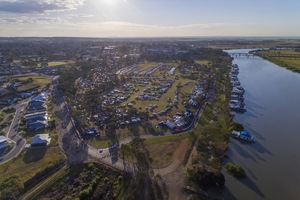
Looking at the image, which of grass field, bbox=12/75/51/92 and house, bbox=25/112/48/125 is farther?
grass field, bbox=12/75/51/92

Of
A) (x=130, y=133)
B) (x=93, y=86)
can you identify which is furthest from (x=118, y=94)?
(x=130, y=133)

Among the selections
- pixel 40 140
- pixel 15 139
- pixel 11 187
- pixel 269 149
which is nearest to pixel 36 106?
pixel 15 139

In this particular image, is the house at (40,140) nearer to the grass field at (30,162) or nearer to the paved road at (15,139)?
the grass field at (30,162)

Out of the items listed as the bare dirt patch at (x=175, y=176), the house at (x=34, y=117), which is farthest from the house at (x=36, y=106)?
the bare dirt patch at (x=175, y=176)

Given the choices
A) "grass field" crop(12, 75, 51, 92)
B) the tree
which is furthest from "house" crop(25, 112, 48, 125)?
"grass field" crop(12, 75, 51, 92)

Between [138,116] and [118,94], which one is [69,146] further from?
[118,94]

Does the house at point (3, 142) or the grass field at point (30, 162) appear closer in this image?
the grass field at point (30, 162)

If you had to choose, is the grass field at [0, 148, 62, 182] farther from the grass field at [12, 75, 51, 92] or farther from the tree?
the grass field at [12, 75, 51, 92]
